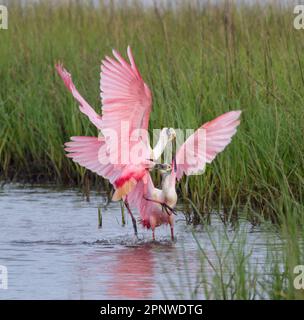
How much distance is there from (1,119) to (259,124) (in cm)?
317

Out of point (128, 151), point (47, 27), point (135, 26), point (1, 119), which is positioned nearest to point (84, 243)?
point (128, 151)

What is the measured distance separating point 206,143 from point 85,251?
3.99ft

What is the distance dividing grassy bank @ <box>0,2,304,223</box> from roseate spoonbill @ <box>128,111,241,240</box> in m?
0.29

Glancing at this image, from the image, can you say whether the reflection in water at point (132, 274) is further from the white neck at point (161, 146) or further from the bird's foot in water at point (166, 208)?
the white neck at point (161, 146)

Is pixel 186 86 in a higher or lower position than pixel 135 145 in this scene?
higher

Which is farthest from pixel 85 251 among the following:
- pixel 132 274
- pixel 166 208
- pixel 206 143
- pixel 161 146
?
pixel 206 143

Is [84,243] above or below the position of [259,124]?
below

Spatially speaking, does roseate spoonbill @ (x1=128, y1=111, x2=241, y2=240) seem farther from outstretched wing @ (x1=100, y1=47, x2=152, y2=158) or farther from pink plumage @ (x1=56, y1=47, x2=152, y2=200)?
outstretched wing @ (x1=100, y1=47, x2=152, y2=158)

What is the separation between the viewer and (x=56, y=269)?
8.42 metres

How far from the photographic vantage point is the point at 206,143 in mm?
9484

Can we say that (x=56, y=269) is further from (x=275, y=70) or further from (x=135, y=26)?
(x=135, y=26)

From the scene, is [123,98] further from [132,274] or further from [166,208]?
[132,274]

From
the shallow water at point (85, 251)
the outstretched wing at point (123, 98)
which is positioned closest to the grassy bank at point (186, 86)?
the shallow water at point (85, 251)

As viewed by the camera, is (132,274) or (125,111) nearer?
(132,274)
